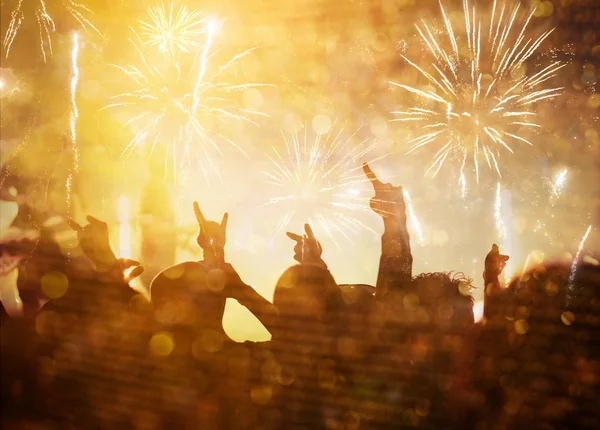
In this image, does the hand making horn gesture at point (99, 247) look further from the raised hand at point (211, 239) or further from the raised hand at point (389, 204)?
the raised hand at point (389, 204)

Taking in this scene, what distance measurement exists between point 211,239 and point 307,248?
0.85 metres

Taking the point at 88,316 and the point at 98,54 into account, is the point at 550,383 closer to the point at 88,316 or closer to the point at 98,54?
the point at 88,316

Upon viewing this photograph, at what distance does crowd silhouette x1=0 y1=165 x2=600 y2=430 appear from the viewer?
135 inches

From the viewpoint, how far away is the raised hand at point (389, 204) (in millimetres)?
3756

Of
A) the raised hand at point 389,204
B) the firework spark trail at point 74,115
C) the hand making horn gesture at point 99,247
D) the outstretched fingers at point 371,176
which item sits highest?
the firework spark trail at point 74,115

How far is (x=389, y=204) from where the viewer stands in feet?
12.4

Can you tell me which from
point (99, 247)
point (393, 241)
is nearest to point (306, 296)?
point (393, 241)

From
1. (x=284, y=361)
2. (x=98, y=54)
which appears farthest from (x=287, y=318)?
(x=98, y=54)

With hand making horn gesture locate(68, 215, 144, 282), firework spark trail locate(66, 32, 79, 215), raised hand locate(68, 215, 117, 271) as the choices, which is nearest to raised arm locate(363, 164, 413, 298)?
hand making horn gesture locate(68, 215, 144, 282)

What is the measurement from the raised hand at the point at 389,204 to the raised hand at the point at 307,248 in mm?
602

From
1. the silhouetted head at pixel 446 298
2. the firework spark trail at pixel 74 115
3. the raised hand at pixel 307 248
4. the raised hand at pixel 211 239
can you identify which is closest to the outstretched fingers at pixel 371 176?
the raised hand at pixel 307 248

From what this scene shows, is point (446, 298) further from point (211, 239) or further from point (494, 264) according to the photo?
point (211, 239)

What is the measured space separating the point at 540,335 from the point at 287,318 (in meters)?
2.01

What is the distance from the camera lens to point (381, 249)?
3.82 m
